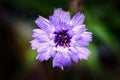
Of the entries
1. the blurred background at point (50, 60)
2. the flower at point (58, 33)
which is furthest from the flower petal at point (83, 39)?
the blurred background at point (50, 60)

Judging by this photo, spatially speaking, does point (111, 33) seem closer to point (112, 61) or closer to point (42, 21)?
point (112, 61)

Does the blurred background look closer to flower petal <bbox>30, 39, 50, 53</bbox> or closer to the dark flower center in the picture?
the dark flower center

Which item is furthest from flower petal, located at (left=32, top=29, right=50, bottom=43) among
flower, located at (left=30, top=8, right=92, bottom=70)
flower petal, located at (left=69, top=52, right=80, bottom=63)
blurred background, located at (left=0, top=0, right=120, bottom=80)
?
blurred background, located at (left=0, top=0, right=120, bottom=80)

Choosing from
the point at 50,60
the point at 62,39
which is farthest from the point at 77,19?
the point at 50,60

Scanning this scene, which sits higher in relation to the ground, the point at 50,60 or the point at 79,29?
the point at 50,60

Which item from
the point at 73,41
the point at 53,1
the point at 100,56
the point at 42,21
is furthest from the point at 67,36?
the point at 100,56

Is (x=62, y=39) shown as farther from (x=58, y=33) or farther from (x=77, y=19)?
(x=77, y=19)

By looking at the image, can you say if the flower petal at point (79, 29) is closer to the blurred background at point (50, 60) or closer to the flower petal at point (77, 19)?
the flower petal at point (77, 19)
